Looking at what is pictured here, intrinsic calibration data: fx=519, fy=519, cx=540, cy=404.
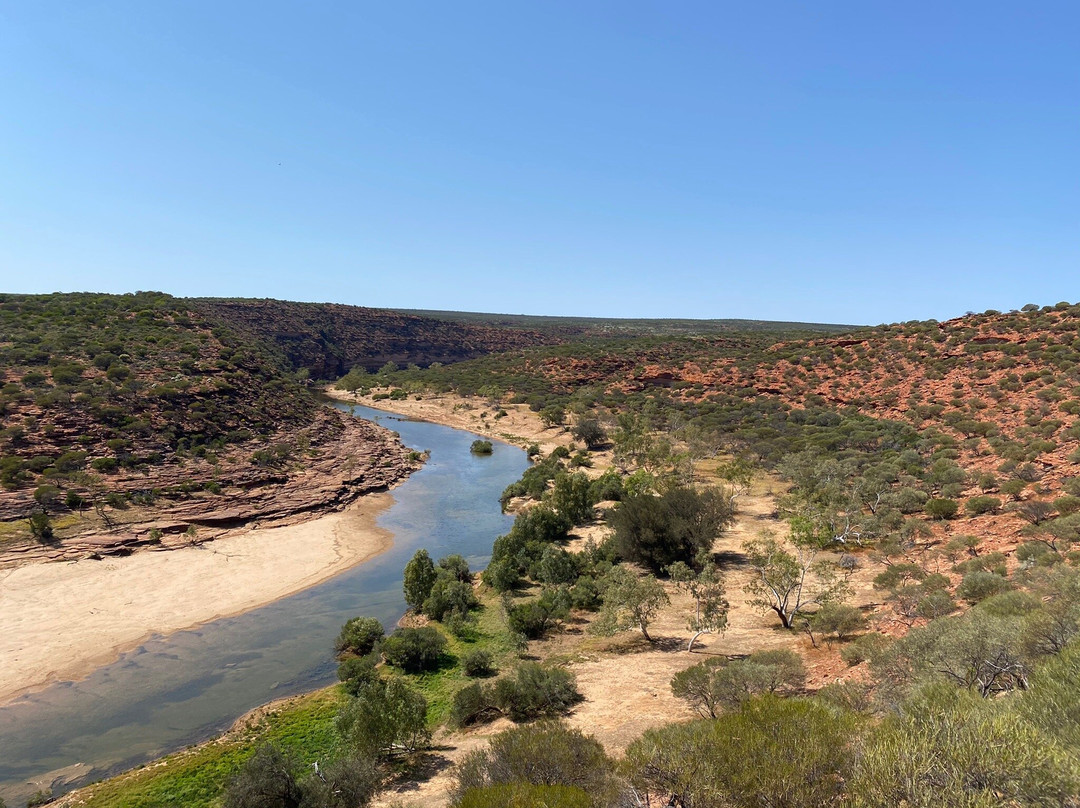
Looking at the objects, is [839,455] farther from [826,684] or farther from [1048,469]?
[826,684]

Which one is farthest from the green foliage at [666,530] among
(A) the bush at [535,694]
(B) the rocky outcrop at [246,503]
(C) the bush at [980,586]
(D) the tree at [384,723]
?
(B) the rocky outcrop at [246,503]

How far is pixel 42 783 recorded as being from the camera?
588 inches

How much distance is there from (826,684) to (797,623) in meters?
6.81

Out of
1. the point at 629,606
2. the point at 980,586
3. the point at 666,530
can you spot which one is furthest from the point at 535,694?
the point at 980,586

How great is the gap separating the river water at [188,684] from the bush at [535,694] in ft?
26.2

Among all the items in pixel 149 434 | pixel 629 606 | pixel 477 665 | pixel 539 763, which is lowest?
pixel 477 665

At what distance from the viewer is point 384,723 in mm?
14727

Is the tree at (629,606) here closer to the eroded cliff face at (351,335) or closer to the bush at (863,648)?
the bush at (863,648)

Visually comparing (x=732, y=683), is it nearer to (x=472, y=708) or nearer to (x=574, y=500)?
(x=472, y=708)

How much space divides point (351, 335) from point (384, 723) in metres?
129

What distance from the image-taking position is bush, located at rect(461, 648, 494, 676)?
1973 centimetres

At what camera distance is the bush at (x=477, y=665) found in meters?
19.7

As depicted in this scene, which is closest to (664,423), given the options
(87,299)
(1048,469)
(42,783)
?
(1048,469)

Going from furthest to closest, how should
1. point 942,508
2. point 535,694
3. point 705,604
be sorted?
point 942,508 < point 705,604 < point 535,694
